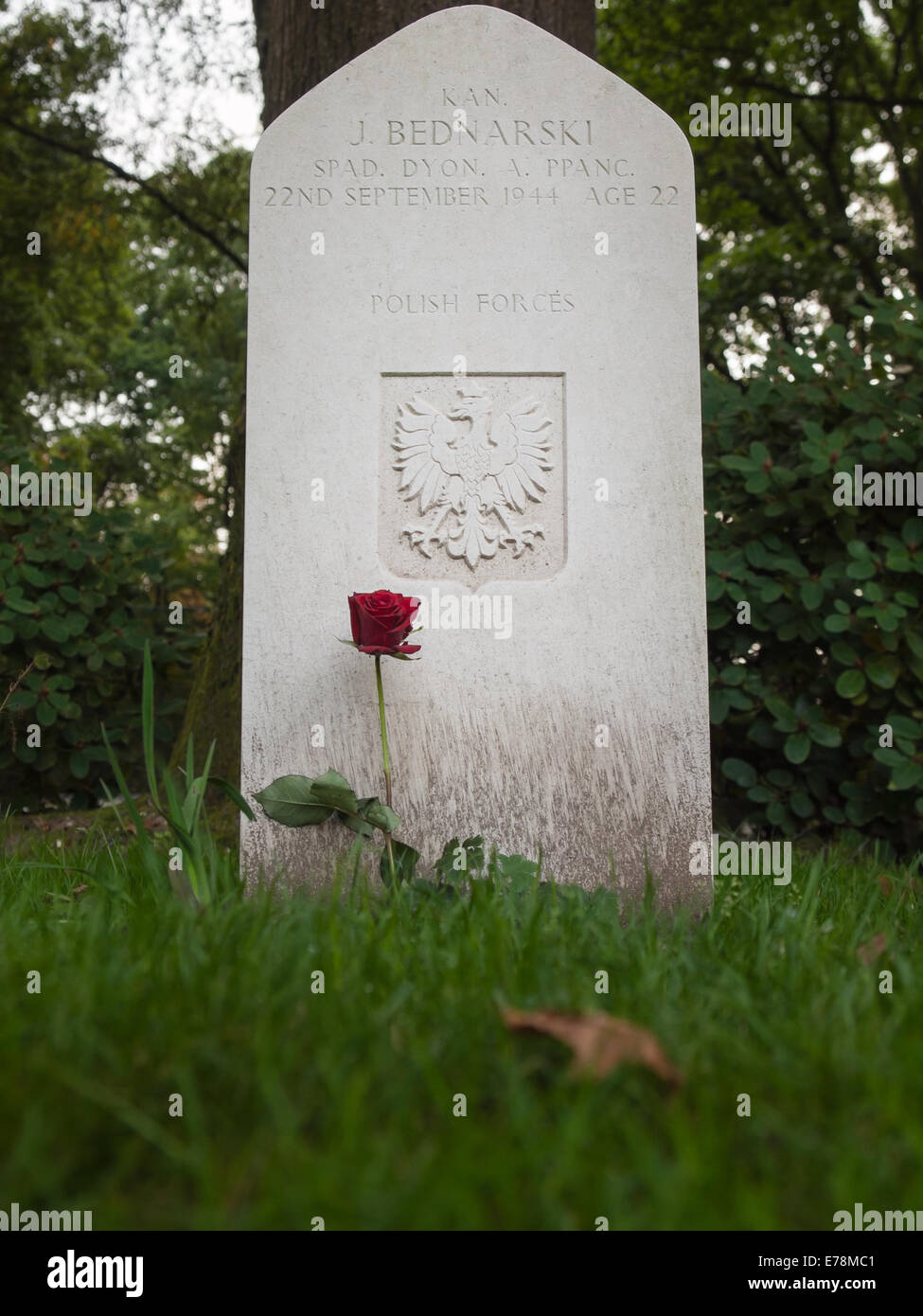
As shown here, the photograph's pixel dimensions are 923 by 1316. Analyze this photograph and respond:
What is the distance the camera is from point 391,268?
8.99ft

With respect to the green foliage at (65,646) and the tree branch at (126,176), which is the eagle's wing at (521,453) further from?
the tree branch at (126,176)

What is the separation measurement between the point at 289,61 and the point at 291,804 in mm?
2787

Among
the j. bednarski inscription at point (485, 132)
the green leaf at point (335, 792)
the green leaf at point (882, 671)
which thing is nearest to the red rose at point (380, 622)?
the green leaf at point (335, 792)

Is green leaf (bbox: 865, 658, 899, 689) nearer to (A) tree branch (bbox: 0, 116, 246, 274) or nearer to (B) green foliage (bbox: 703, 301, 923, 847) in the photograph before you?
(B) green foliage (bbox: 703, 301, 923, 847)

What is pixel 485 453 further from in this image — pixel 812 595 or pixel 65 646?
pixel 65 646

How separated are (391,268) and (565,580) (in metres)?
0.95

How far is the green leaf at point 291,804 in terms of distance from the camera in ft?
8.32

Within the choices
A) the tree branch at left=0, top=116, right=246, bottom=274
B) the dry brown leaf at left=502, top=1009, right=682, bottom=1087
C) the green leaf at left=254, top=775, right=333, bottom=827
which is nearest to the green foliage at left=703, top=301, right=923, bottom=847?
the green leaf at left=254, top=775, right=333, bottom=827

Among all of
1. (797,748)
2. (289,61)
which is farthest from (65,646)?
(797,748)

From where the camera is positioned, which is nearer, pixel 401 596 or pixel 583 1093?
pixel 583 1093

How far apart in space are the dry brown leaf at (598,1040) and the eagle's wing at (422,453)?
1583mm
